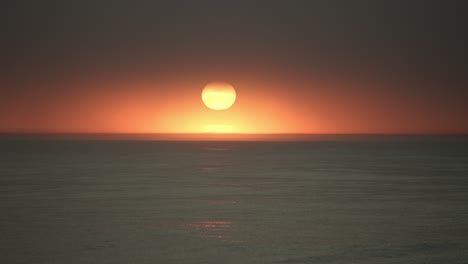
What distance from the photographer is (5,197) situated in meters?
18.8

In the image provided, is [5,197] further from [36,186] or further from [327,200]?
[327,200]

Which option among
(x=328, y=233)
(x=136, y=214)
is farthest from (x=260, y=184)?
(x=328, y=233)

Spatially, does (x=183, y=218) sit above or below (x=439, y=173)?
below

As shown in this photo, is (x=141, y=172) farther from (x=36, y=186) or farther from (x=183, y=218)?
(x=183, y=218)

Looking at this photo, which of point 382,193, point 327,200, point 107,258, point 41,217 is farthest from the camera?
point 382,193

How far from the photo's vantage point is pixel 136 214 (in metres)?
15.2

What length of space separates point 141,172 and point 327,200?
12926 mm

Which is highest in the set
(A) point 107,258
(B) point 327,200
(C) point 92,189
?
(C) point 92,189

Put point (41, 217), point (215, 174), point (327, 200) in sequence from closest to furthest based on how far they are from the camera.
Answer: point (41, 217) < point (327, 200) < point (215, 174)

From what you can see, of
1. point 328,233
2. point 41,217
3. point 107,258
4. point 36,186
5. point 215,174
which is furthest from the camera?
point 215,174

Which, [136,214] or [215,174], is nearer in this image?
[136,214]

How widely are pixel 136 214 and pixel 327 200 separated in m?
5.20

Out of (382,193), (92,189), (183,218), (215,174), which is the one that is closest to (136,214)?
(183,218)

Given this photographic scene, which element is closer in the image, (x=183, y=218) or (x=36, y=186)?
(x=183, y=218)
